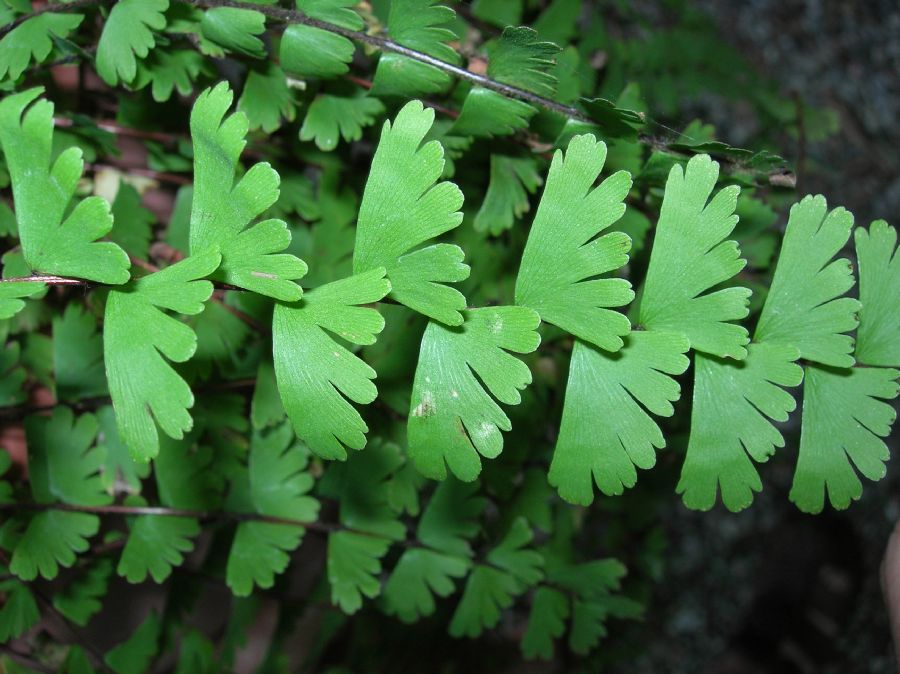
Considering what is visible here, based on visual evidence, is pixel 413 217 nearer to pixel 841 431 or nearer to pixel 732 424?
pixel 732 424

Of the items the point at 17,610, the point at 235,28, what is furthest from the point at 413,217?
the point at 17,610

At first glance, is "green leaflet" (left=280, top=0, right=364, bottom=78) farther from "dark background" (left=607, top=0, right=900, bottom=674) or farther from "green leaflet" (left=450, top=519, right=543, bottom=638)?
"dark background" (left=607, top=0, right=900, bottom=674)

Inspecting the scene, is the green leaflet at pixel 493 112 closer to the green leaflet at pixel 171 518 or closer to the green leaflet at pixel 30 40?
the green leaflet at pixel 30 40

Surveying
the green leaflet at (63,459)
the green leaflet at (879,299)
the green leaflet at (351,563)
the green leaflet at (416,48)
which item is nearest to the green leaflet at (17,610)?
the green leaflet at (63,459)

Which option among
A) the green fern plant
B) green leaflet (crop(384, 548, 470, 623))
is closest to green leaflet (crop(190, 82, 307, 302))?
the green fern plant

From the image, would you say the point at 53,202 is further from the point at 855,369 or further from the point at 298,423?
the point at 855,369

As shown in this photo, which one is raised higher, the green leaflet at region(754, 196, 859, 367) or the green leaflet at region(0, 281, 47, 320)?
the green leaflet at region(754, 196, 859, 367)

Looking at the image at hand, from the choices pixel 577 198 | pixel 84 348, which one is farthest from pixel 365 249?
pixel 84 348
